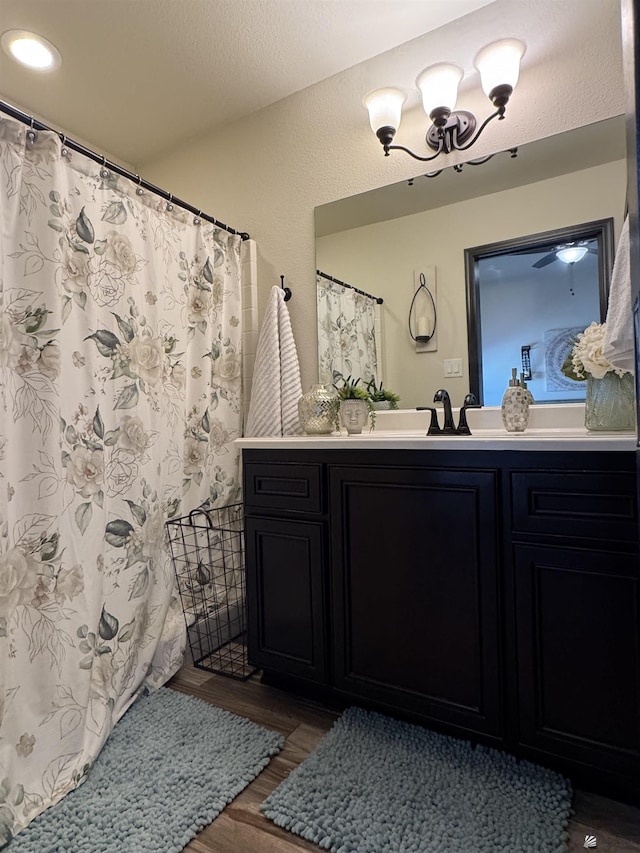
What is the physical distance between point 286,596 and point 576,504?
0.92 meters

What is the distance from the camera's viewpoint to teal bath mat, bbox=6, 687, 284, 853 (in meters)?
1.05

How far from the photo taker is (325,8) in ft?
5.33

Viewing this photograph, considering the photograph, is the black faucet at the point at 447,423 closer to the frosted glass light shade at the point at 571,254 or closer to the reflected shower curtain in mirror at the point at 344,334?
the reflected shower curtain in mirror at the point at 344,334

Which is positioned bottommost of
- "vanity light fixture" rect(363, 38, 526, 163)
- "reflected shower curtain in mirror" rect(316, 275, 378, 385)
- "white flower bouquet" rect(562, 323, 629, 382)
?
"white flower bouquet" rect(562, 323, 629, 382)

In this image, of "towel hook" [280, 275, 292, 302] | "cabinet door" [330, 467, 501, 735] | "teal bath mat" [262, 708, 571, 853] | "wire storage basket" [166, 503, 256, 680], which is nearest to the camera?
"teal bath mat" [262, 708, 571, 853]

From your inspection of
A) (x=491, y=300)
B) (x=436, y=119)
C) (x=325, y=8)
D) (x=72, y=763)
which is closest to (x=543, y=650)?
(x=491, y=300)

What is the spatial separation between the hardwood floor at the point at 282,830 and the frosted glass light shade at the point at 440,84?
2.07 m

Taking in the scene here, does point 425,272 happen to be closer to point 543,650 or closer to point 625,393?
point 625,393

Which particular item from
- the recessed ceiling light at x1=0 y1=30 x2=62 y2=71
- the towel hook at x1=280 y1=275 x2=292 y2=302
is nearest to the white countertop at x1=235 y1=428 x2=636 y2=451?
the towel hook at x1=280 y1=275 x2=292 y2=302

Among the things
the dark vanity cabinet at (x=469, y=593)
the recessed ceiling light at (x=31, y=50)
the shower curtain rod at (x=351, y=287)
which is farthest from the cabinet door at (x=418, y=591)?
the recessed ceiling light at (x=31, y=50)

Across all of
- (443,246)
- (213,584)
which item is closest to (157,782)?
(213,584)

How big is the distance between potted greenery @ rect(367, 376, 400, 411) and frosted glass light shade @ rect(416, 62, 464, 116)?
985 millimetres

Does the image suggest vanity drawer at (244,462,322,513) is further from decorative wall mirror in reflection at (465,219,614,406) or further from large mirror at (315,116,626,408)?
decorative wall mirror in reflection at (465,219,614,406)

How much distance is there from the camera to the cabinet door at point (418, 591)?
120 centimetres
